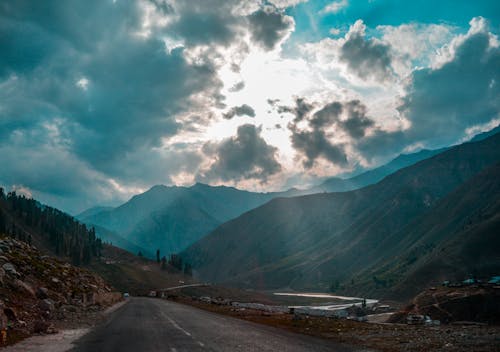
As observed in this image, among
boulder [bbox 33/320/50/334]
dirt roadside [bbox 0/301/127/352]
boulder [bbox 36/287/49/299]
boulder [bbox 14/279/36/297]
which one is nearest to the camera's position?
dirt roadside [bbox 0/301/127/352]

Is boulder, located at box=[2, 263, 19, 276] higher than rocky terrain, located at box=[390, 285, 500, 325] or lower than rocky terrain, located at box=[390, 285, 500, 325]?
higher

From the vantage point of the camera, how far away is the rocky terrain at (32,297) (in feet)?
79.4

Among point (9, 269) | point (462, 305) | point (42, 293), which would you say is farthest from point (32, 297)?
point (462, 305)

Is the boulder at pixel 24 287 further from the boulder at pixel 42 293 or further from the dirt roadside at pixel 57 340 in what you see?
the dirt roadside at pixel 57 340

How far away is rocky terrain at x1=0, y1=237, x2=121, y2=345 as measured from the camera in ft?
79.4

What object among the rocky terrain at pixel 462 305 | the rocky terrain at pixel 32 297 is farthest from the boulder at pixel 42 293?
the rocky terrain at pixel 462 305

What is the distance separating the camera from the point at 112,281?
184625 mm

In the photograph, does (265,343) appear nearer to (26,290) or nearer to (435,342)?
(435,342)

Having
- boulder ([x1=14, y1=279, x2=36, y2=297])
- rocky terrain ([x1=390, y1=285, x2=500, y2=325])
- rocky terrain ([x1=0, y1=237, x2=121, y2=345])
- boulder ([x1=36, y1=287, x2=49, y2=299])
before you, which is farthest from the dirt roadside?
rocky terrain ([x1=390, y1=285, x2=500, y2=325])

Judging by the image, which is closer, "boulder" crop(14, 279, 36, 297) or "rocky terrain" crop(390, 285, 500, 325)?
"boulder" crop(14, 279, 36, 297)

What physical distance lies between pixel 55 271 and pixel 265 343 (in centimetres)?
3308

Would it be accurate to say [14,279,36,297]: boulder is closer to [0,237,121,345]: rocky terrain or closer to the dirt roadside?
[0,237,121,345]: rocky terrain

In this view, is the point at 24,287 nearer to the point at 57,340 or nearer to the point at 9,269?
the point at 9,269

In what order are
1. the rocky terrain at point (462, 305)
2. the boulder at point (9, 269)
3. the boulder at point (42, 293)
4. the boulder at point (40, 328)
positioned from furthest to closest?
1. the rocky terrain at point (462, 305)
2. the boulder at point (42, 293)
3. the boulder at point (9, 269)
4. the boulder at point (40, 328)
